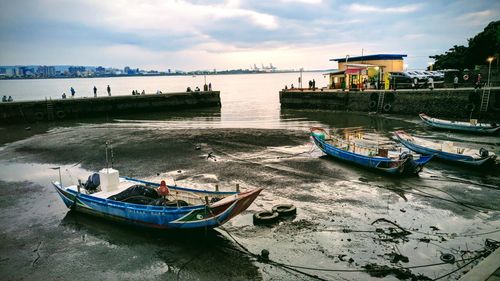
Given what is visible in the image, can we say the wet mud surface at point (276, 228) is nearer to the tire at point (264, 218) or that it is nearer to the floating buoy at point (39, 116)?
the tire at point (264, 218)

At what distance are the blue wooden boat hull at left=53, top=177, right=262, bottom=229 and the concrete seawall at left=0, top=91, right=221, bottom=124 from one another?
106 feet

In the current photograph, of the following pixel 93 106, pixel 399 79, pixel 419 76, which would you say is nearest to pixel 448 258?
pixel 399 79

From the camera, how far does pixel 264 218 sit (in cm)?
1261

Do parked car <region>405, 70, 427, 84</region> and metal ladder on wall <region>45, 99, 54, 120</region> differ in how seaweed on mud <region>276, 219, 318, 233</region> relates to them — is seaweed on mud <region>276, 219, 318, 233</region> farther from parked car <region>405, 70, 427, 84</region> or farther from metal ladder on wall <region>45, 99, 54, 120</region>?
metal ladder on wall <region>45, 99, 54, 120</region>

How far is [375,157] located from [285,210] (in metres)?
7.54

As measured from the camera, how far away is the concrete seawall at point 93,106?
127 ft

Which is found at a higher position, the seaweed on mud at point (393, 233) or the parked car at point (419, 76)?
the parked car at point (419, 76)

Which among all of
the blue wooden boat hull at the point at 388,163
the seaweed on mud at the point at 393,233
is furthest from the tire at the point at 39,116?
the seaweed on mud at the point at 393,233

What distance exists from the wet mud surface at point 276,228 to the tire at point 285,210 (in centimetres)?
28

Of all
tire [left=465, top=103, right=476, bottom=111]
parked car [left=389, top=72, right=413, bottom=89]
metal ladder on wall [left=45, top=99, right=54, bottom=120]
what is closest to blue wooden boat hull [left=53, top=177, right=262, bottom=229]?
tire [left=465, top=103, right=476, bottom=111]

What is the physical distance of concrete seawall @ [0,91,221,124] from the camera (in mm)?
38812

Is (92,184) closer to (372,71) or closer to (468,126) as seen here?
(468,126)

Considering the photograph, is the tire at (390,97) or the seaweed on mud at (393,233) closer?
the seaweed on mud at (393,233)

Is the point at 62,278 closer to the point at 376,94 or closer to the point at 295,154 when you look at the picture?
the point at 295,154
